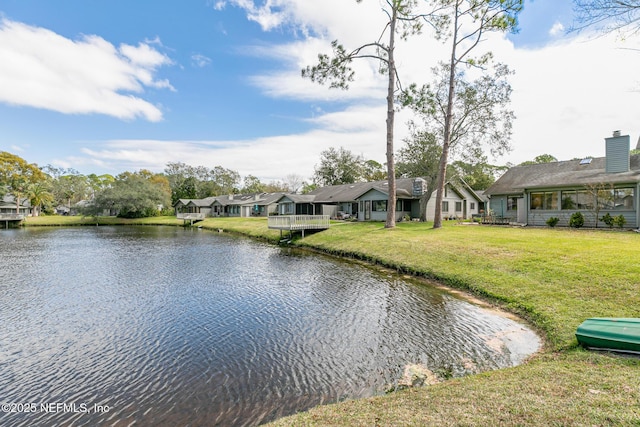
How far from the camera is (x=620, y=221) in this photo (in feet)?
58.0

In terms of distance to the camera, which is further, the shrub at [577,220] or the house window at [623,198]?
the shrub at [577,220]

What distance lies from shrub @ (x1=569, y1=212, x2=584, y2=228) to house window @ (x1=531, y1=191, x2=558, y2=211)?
1694 millimetres

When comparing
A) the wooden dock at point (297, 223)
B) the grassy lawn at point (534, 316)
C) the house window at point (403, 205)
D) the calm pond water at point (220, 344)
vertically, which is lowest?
the calm pond water at point (220, 344)

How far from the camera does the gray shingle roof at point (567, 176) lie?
18516 mm

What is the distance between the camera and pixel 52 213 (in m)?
70.1

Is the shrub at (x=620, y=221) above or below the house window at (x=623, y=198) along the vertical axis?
below

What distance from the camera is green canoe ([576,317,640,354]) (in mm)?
5008

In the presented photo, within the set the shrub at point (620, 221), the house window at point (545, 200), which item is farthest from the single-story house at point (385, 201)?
the shrub at point (620, 221)

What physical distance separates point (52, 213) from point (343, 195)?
71.7 metres

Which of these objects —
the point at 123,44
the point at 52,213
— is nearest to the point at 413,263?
the point at 123,44

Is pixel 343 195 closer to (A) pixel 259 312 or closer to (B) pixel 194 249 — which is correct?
(B) pixel 194 249

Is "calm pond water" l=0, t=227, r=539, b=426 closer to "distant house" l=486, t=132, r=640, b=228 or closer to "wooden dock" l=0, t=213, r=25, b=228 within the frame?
"distant house" l=486, t=132, r=640, b=228

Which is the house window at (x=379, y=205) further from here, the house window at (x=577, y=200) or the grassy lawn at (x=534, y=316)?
the house window at (x=577, y=200)

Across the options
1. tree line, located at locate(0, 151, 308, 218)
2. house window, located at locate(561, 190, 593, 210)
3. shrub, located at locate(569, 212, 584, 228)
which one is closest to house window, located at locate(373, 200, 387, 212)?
house window, located at locate(561, 190, 593, 210)
